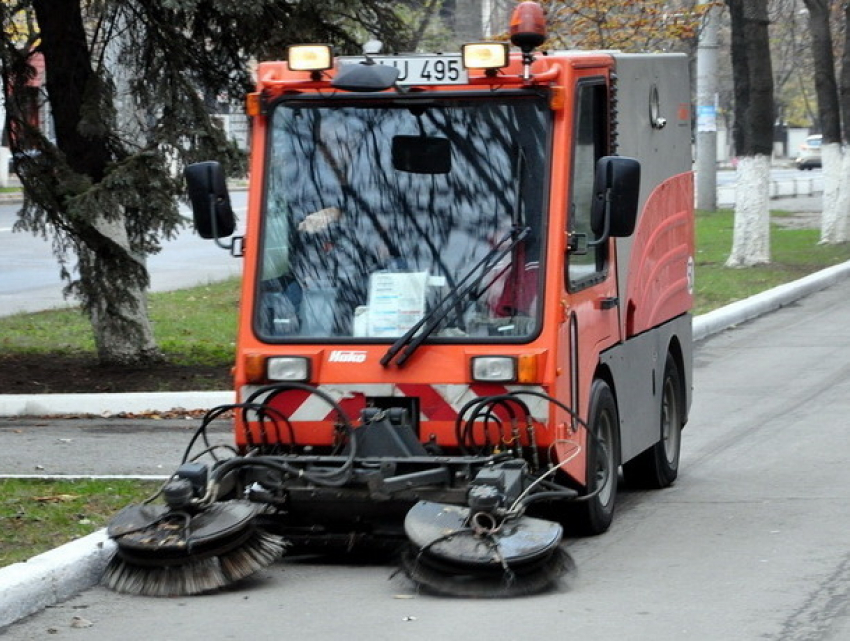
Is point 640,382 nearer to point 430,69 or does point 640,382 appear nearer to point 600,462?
point 600,462

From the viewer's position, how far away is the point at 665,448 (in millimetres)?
10016

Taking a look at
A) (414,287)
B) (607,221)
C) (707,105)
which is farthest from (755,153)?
(414,287)

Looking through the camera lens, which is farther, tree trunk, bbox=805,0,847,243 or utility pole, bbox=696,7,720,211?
utility pole, bbox=696,7,720,211

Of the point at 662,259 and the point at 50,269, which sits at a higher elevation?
the point at 662,259

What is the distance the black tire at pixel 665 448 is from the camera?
32.1ft

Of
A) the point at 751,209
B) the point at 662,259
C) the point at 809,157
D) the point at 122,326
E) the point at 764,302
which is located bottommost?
the point at 809,157

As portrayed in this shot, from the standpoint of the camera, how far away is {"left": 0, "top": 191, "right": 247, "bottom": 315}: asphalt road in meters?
22.0

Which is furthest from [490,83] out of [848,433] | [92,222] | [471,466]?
[92,222]

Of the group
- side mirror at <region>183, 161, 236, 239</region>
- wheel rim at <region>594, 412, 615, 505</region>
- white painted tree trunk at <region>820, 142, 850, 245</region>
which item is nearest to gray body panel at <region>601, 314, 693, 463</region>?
wheel rim at <region>594, 412, 615, 505</region>

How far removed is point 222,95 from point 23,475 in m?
5.58

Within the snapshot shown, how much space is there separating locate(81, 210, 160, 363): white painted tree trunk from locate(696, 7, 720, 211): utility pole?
904 inches

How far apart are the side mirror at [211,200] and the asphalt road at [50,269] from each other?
1119 cm

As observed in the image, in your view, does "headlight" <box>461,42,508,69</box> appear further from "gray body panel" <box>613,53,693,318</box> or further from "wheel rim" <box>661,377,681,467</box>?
"wheel rim" <box>661,377,681,467</box>

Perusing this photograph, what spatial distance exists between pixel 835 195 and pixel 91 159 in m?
18.8
